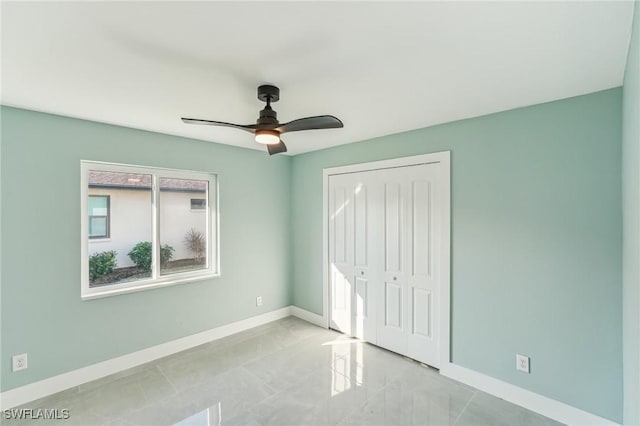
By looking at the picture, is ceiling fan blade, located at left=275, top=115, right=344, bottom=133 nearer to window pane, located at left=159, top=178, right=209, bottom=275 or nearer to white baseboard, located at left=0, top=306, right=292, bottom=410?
window pane, located at left=159, top=178, right=209, bottom=275

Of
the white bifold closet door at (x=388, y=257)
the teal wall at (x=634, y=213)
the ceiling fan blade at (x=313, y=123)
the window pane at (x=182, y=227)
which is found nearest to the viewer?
the teal wall at (x=634, y=213)

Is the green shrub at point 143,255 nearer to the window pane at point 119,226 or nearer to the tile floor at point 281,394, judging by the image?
the window pane at point 119,226

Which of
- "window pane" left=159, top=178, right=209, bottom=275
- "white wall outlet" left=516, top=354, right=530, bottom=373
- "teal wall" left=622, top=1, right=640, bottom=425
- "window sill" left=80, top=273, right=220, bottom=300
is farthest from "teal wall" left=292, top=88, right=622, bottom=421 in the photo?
"window sill" left=80, top=273, right=220, bottom=300

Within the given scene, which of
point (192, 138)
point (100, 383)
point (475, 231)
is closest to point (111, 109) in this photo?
point (192, 138)

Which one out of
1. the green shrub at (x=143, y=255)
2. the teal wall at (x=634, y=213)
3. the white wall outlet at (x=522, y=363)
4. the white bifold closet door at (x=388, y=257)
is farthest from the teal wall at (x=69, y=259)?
the teal wall at (x=634, y=213)

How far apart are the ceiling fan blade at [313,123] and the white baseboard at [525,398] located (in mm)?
2507

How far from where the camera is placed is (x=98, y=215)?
9.54ft

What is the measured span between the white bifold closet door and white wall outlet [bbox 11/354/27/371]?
10.1 feet

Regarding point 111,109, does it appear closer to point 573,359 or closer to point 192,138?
point 192,138

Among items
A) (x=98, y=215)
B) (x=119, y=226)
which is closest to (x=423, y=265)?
(x=119, y=226)

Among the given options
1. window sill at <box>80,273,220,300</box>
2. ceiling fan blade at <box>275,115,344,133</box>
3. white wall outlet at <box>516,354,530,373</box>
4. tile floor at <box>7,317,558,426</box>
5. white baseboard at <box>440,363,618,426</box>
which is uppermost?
ceiling fan blade at <box>275,115,344,133</box>

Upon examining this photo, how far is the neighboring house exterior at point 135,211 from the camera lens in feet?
9.57

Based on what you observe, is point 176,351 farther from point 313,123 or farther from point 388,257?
point 313,123

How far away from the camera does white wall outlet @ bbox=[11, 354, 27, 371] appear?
7.93ft
